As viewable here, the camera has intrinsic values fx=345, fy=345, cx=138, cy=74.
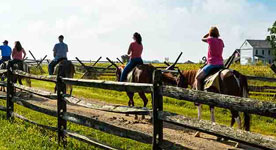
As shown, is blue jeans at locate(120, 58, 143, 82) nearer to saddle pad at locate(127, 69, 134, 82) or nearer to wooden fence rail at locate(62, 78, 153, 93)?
saddle pad at locate(127, 69, 134, 82)

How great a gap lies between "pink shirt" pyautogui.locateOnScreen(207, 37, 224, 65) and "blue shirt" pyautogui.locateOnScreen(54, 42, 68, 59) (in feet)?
28.6

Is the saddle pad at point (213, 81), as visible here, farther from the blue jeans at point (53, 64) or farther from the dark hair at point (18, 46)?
the dark hair at point (18, 46)

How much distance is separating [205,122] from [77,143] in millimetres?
3838

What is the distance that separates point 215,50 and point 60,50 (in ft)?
29.5

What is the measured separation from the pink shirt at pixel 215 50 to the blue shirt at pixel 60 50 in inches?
343

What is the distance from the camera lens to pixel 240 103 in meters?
4.19

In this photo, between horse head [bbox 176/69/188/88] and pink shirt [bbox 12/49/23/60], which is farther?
pink shirt [bbox 12/49/23/60]

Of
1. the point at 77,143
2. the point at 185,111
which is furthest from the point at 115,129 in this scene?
the point at 185,111

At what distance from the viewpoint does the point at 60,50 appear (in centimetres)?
1593

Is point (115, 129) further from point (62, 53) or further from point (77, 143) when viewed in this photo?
point (62, 53)

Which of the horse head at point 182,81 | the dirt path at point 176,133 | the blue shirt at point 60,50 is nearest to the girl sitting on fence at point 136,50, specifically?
the horse head at point 182,81

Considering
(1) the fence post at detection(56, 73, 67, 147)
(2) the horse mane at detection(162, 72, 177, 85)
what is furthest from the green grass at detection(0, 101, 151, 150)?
(2) the horse mane at detection(162, 72, 177, 85)

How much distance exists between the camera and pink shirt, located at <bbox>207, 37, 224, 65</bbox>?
8.90 meters

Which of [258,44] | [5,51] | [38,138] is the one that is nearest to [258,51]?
[258,44]
